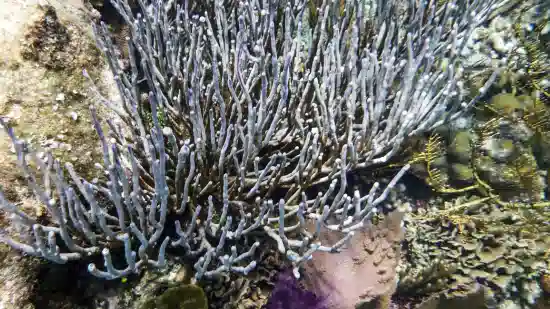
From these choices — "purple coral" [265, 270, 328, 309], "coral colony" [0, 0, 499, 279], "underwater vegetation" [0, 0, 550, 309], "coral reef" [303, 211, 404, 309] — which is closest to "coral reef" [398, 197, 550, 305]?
"underwater vegetation" [0, 0, 550, 309]

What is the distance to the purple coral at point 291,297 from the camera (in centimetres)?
202

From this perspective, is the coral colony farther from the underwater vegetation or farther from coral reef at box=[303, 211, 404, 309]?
coral reef at box=[303, 211, 404, 309]

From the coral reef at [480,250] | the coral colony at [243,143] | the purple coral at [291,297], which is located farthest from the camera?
the coral reef at [480,250]

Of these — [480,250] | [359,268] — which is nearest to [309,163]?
[359,268]

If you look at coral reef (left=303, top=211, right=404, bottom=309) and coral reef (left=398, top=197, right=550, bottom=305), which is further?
coral reef (left=398, top=197, right=550, bottom=305)

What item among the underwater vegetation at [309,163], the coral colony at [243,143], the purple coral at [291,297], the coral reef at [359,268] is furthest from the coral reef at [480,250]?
the purple coral at [291,297]

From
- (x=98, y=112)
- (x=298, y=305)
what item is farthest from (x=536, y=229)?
(x=98, y=112)

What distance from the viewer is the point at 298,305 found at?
2.01 m

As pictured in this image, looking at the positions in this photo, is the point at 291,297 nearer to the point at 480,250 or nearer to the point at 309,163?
the point at 309,163

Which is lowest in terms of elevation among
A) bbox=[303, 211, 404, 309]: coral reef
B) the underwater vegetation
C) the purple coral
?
the purple coral

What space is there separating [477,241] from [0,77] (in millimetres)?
3155

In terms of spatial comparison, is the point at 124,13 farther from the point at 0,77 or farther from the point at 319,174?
the point at 319,174

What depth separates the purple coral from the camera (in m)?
2.02

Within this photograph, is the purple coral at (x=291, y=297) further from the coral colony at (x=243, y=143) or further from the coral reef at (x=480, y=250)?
the coral reef at (x=480, y=250)
